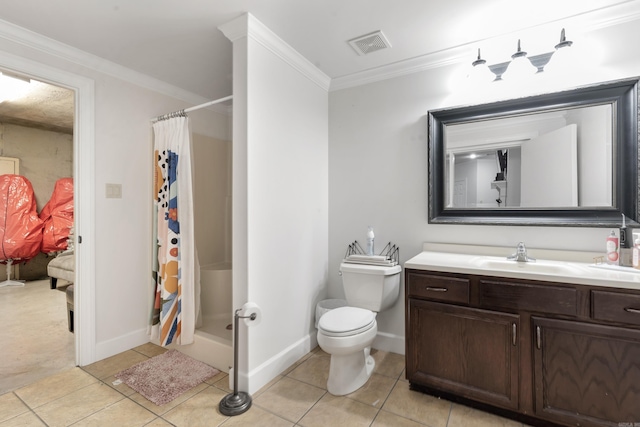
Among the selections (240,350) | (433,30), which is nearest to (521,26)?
(433,30)

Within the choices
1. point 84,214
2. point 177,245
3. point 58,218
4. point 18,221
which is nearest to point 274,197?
point 177,245

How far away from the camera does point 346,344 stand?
183 centimetres

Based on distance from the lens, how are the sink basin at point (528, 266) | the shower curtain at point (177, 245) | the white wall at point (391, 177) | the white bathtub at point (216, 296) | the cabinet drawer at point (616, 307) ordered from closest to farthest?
the cabinet drawer at point (616, 307), the sink basin at point (528, 266), the white wall at point (391, 177), the shower curtain at point (177, 245), the white bathtub at point (216, 296)

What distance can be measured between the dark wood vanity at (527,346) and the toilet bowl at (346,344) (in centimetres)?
29

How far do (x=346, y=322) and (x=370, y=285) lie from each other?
15.9 inches

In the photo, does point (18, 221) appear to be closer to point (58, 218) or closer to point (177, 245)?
point (58, 218)

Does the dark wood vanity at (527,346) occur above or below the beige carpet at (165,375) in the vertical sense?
above

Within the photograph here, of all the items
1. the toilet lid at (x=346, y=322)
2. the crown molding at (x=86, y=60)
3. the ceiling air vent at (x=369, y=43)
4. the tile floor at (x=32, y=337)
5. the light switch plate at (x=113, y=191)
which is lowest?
the tile floor at (x=32, y=337)

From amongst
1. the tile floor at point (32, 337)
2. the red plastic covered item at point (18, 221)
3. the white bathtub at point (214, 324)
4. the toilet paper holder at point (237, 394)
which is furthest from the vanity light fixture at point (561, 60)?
the red plastic covered item at point (18, 221)

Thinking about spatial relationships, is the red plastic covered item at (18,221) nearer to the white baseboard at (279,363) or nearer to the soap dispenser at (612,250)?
the white baseboard at (279,363)

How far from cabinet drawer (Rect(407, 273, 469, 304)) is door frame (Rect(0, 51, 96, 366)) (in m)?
2.33

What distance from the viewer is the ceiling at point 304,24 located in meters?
1.75

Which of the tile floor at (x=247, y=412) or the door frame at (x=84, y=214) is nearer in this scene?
the tile floor at (x=247, y=412)

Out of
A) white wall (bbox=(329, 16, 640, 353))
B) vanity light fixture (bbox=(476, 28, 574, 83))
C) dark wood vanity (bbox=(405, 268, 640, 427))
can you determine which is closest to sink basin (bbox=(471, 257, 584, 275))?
dark wood vanity (bbox=(405, 268, 640, 427))
